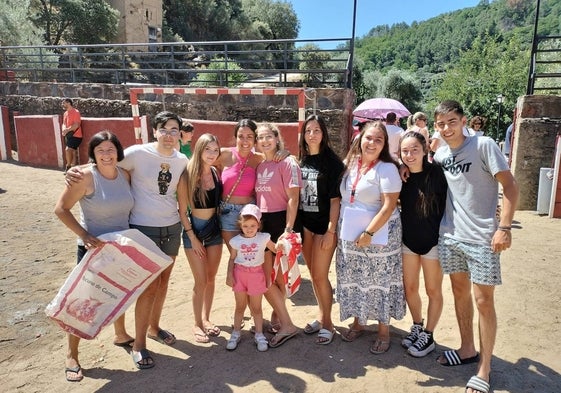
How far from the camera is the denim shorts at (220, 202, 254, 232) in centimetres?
332

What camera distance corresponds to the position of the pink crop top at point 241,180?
3338 millimetres

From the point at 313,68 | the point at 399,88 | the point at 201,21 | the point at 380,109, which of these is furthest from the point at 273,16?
the point at 380,109

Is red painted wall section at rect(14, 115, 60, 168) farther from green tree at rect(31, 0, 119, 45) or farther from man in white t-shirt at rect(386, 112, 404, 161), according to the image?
green tree at rect(31, 0, 119, 45)

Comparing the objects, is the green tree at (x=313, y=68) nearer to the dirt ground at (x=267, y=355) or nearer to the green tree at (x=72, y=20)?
the dirt ground at (x=267, y=355)

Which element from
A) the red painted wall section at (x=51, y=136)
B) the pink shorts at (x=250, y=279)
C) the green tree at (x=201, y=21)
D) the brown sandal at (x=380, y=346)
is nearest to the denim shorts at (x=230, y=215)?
the pink shorts at (x=250, y=279)

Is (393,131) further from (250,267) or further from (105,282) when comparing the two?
(105,282)

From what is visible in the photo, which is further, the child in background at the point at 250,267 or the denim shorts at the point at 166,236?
→ the child in background at the point at 250,267

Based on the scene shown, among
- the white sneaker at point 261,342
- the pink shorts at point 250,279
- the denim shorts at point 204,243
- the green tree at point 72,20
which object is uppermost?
the green tree at point 72,20

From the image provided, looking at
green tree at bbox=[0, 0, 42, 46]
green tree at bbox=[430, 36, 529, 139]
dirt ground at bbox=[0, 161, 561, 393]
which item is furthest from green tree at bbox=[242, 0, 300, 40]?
dirt ground at bbox=[0, 161, 561, 393]

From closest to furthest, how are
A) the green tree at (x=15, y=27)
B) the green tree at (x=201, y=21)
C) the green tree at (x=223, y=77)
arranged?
1. the green tree at (x=223, y=77)
2. the green tree at (x=15, y=27)
3. the green tree at (x=201, y=21)

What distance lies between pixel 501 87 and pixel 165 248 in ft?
101

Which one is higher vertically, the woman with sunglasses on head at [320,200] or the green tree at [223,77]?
the green tree at [223,77]

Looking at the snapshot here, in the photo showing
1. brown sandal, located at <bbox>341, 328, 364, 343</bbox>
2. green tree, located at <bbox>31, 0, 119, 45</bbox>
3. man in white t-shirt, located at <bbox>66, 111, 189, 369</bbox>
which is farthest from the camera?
green tree, located at <bbox>31, 0, 119, 45</bbox>

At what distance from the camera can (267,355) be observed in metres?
3.28
